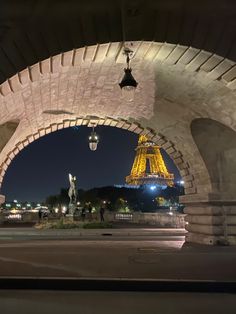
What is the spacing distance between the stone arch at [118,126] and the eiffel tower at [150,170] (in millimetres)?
69041

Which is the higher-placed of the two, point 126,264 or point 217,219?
point 217,219

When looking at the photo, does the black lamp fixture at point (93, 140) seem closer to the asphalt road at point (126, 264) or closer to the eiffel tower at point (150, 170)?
the asphalt road at point (126, 264)

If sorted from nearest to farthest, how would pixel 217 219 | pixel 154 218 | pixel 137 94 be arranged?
pixel 137 94 < pixel 217 219 < pixel 154 218

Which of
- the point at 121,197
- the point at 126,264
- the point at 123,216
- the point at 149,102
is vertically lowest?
the point at 126,264

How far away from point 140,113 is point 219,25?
6.46m

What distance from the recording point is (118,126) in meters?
17.1

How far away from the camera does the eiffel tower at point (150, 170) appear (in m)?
88.4

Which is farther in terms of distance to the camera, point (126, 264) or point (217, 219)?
point (217, 219)

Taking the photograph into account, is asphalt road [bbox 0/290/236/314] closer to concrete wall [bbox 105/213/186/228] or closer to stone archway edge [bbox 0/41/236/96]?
stone archway edge [bbox 0/41/236/96]

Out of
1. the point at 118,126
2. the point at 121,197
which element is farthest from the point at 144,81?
the point at 121,197

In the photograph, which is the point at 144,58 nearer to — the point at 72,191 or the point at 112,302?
the point at 112,302

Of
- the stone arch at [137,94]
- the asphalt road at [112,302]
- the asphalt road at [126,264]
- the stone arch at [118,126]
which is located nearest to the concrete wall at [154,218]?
the stone arch at [118,126]

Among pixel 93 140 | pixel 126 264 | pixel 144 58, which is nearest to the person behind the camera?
pixel 144 58

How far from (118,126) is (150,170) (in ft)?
254
